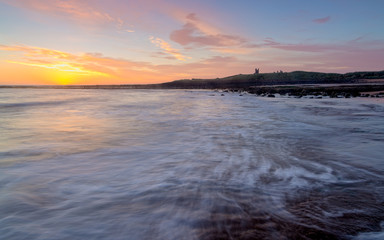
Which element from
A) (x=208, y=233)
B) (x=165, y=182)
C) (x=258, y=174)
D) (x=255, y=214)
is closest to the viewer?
(x=208, y=233)

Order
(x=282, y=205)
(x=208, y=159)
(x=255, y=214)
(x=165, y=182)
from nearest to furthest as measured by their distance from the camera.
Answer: (x=255, y=214) < (x=282, y=205) < (x=165, y=182) < (x=208, y=159)

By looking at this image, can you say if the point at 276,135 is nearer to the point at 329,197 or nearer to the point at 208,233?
the point at 329,197

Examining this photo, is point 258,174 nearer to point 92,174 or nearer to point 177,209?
point 177,209

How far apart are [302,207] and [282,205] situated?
203 mm

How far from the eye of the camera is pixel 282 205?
Answer: 2531mm

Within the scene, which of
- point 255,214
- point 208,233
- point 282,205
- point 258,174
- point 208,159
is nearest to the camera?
point 208,233

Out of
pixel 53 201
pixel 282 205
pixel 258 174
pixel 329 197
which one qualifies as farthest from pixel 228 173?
pixel 53 201

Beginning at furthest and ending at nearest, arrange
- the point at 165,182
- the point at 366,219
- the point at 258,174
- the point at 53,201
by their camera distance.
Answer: the point at 258,174 < the point at 165,182 < the point at 53,201 < the point at 366,219

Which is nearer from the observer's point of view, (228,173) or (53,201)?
(53,201)

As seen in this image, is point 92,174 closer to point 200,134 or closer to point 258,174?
point 258,174

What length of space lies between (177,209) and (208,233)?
586 millimetres

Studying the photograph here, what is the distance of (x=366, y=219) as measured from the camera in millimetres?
2186

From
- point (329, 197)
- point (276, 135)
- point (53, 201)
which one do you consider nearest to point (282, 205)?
point (329, 197)

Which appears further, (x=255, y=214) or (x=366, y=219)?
(x=255, y=214)
